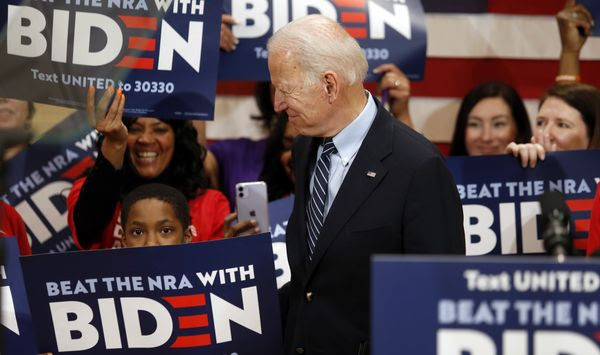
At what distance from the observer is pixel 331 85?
2.54 meters

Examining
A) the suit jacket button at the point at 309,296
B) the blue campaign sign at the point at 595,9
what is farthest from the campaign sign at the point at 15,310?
the blue campaign sign at the point at 595,9

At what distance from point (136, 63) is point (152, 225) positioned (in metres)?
0.52

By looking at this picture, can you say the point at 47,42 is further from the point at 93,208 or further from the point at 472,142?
the point at 472,142

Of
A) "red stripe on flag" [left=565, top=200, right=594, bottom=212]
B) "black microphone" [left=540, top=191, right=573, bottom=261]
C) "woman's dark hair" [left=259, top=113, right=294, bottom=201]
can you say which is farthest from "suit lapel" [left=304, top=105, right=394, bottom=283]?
"woman's dark hair" [left=259, top=113, right=294, bottom=201]

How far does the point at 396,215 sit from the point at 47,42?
4.38ft

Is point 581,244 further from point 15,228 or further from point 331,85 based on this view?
point 15,228

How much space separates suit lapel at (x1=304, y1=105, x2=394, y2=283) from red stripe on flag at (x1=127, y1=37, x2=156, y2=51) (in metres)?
0.96

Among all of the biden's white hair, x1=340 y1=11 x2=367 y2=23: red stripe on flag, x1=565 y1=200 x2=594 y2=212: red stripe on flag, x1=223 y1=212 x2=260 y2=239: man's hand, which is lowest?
x1=223 y1=212 x2=260 y2=239: man's hand

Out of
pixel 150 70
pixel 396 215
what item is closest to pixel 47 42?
pixel 150 70

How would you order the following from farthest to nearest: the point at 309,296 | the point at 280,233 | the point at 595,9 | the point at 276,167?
the point at 276,167
the point at 595,9
the point at 280,233
the point at 309,296

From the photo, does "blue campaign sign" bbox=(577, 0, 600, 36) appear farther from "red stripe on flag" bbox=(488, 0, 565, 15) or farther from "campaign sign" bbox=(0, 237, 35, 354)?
"campaign sign" bbox=(0, 237, 35, 354)

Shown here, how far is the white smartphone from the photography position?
333 cm

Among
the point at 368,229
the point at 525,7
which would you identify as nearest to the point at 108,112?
the point at 368,229

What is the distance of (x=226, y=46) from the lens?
3811mm
